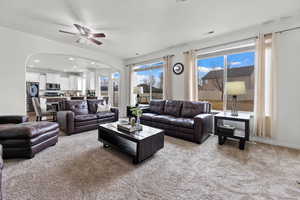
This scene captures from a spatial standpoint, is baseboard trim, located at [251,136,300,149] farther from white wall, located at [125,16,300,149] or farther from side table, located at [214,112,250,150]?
side table, located at [214,112,250,150]

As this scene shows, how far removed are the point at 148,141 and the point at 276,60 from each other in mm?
3281

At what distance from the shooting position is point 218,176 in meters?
1.82

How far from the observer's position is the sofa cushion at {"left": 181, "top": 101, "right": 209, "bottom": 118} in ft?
11.7

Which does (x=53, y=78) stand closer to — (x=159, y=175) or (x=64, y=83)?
(x=64, y=83)

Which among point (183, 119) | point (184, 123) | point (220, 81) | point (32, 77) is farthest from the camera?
point (32, 77)

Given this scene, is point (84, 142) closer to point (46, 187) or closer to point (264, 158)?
point (46, 187)

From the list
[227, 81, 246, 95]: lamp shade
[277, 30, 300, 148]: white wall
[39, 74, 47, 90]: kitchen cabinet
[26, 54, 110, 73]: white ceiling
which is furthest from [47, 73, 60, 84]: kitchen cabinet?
[277, 30, 300, 148]: white wall

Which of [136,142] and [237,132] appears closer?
[136,142]

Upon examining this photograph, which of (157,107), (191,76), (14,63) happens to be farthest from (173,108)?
(14,63)

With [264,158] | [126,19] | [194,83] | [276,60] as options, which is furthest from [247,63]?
[126,19]

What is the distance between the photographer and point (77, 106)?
413 cm

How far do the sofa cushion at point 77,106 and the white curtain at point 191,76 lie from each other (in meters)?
3.36

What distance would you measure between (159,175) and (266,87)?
3.20 metres

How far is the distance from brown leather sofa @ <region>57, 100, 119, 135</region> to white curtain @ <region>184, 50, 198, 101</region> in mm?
2588
